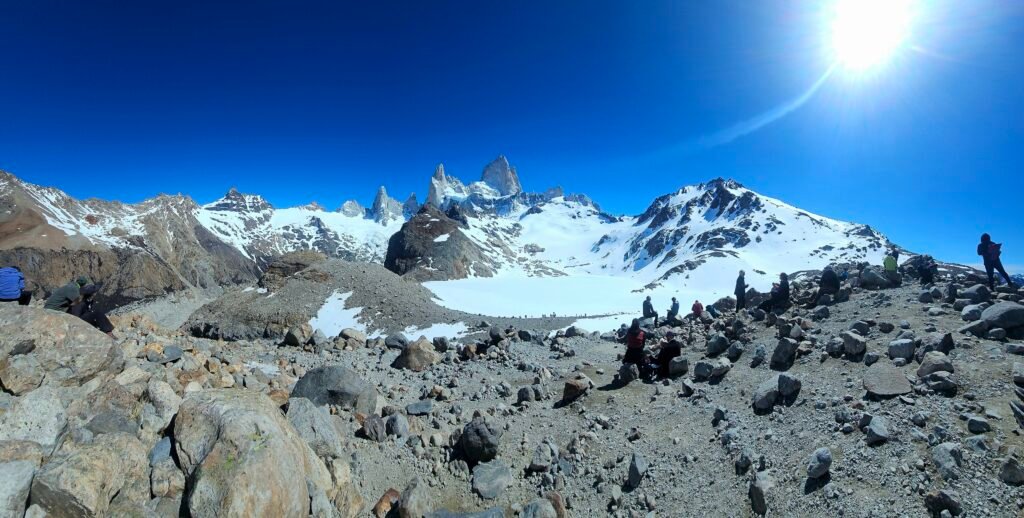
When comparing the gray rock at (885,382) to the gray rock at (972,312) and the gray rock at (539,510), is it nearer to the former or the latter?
the gray rock at (972,312)

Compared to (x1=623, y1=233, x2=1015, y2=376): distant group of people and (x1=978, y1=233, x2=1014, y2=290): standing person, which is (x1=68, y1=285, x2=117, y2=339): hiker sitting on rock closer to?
(x1=623, y1=233, x2=1015, y2=376): distant group of people

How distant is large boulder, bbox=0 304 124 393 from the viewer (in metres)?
6.96

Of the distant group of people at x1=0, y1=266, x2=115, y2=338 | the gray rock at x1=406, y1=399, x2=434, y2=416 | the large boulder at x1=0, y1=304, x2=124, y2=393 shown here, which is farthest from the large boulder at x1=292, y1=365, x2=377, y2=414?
the distant group of people at x1=0, y1=266, x2=115, y2=338

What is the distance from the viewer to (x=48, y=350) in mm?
7457

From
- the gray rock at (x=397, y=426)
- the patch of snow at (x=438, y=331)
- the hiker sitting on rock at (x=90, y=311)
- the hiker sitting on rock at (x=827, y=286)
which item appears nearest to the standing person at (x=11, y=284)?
the hiker sitting on rock at (x=90, y=311)

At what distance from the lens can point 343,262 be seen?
4072cm

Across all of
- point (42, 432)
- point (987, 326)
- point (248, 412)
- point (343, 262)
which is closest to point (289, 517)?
point (248, 412)

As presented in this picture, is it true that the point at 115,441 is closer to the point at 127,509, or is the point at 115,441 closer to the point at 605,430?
the point at 127,509

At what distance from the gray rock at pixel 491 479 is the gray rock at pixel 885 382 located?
312 inches

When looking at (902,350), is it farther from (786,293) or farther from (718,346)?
(786,293)

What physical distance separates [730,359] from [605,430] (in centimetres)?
617

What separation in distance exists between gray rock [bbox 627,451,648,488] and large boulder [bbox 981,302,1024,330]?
9437mm

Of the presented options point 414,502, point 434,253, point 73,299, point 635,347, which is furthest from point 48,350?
point 434,253

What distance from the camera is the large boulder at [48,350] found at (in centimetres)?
696
